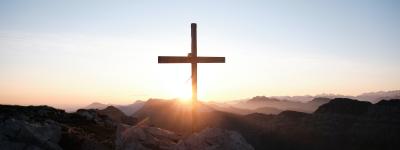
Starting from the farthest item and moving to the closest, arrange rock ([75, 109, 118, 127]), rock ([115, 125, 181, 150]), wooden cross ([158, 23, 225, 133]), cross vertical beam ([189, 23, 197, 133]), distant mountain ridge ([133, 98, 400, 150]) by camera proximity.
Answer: distant mountain ridge ([133, 98, 400, 150]), rock ([75, 109, 118, 127]), wooden cross ([158, 23, 225, 133]), cross vertical beam ([189, 23, 197, 133]), rock ([115, 125, 181, 150])

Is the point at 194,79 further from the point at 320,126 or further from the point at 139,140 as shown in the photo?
the point at 320,126

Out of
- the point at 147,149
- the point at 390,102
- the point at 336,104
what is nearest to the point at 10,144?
the point at 147,149

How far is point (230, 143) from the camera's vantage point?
14.1 m

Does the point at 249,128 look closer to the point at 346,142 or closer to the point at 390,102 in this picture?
the point at 346,142

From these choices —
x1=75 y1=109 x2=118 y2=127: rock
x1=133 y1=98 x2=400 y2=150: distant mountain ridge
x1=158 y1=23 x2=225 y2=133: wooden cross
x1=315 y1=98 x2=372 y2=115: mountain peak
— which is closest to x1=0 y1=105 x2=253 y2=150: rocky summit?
x1=158 y1=23 x2=225 y2=133: wooden cross

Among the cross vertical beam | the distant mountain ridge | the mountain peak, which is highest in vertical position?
the cross vertical beam

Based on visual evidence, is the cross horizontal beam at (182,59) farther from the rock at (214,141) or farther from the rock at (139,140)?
the rock at (214,141)

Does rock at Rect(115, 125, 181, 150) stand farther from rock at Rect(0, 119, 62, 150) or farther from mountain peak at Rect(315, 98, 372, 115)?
mountain peak at Rect(315, 98, 372, 115)

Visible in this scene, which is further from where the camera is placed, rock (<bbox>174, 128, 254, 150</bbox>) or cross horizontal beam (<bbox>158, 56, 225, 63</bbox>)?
cross horizontal beam (<bbox>158, 56, 225, 63</bbox>)

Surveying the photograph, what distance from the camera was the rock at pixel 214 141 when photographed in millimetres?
14039

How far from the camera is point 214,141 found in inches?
560

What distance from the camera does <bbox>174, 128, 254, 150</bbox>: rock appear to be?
1404 cm

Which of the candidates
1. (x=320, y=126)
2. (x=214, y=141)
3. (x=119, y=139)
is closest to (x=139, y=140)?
(x=119, y=139)

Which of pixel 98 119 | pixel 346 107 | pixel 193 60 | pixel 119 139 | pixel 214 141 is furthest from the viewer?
pixel 346 107
